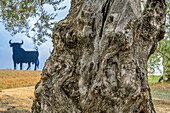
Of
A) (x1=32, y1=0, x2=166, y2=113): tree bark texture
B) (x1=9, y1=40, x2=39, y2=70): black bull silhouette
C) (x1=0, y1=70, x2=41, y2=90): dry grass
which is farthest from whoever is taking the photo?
(x1=9, y1=40, x2=39, y2=70): black bull silhouette

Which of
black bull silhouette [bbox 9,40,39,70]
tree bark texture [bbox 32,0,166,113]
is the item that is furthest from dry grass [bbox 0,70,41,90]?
tree bark texture [bbox 32,0,166,113]

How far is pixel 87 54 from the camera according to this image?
3223mm

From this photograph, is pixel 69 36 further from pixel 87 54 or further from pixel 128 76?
pixel 128 76

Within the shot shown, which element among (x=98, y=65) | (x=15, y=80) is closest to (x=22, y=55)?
(x=15, y=80)

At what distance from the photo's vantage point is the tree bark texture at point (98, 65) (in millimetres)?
3008

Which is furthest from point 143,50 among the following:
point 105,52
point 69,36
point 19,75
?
point 19,75

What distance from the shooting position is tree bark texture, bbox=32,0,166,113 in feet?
9.87

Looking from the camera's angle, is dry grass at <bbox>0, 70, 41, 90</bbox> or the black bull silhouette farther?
the black bull silhouette

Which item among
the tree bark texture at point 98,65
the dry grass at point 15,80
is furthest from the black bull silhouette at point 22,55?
the tree bark texture at point 98,65

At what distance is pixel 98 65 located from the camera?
3.13 m

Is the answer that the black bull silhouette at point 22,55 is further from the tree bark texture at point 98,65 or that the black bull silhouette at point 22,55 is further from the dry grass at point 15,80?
the tree bark texture at point 98,65

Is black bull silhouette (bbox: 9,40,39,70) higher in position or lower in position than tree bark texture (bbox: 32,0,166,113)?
lower

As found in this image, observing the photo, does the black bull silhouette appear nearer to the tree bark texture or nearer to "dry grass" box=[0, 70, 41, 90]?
"dry grass" box=[0, 70, 41, 90]

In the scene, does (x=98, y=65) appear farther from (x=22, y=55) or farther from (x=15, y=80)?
(x=22, y=55)
